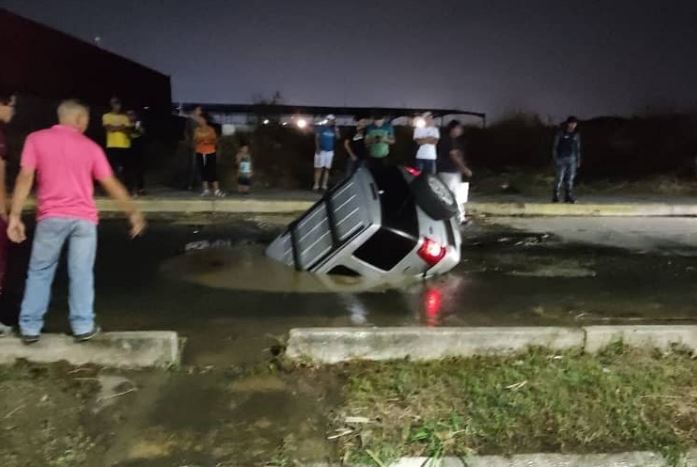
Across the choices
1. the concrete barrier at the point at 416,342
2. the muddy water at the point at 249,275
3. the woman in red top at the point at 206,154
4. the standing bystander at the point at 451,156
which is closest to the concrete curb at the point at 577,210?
the standing bystander at the point at 451,156

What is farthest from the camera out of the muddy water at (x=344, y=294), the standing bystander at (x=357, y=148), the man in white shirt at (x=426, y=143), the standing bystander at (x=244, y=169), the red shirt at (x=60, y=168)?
the standing bystander at (x=244, y=169)

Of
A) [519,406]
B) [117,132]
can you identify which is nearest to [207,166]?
[117,132]

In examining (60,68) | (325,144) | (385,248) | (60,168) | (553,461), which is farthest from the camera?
(60,68)

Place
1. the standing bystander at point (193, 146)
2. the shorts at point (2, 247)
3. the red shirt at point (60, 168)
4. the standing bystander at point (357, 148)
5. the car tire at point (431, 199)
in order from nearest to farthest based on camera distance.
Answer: the red shirt at point (60, 168), the shorts at point (2, 247), the car tire at point (431, 199), the standing bystander at point (357, 148), the standing bystander at point (193, 146)

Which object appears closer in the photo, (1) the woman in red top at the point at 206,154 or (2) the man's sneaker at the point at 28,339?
(2) the man's sneaker at the point at 28,339

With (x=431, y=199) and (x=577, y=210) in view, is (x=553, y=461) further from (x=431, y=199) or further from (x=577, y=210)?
(x=577, y=210)

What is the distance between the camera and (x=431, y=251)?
724cm

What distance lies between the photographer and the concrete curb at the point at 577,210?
1371 centimetres

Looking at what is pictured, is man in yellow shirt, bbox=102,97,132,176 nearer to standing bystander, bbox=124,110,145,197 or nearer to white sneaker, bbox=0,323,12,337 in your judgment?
standing bystander, bbox=124,110,145,197

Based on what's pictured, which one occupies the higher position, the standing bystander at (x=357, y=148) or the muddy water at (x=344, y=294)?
the standing bystander at (x=357, y=148)

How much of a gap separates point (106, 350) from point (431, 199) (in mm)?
3712

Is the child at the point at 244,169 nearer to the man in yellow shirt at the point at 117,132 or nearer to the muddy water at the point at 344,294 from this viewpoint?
the man in yellow shirt at the point at 117,132

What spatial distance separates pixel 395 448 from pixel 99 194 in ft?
36.5

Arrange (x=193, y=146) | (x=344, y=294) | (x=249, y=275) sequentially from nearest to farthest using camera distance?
(x=344, y=294) < (x=249, y=275) < (x=193, y=146)
